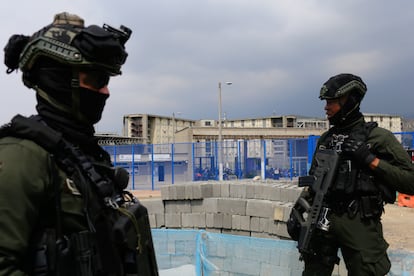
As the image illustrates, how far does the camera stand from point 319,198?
305 centimetres

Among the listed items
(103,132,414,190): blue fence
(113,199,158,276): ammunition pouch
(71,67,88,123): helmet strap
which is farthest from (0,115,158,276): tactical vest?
(103,132,414,190): blue fence

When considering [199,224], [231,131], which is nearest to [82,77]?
[199,224]

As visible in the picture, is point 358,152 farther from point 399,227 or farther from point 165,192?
point 399,227

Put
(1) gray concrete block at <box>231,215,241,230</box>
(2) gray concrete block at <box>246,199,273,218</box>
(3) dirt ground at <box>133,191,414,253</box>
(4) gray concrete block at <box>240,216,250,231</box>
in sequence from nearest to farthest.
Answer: (2) gray concrete block at <box>246,199,273,218</box>, (4) gray concrete block at <box>240,216,250,231</box>, (1) gray concrete block at <box>231,215,241,230</box>, (3) dirt ground at <box>133,191,414,253</box>

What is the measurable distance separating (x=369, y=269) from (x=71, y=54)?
252cm

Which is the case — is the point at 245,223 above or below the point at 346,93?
below

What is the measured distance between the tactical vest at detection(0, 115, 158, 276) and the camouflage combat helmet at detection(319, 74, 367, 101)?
210cm

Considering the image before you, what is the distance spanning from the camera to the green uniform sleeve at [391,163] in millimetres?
2852

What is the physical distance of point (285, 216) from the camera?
5.63 m

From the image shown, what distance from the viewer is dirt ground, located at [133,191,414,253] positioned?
23.3 feet

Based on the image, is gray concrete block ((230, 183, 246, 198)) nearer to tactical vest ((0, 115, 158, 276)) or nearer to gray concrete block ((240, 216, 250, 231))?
gray concrete block ((240, 216, 250, 231))

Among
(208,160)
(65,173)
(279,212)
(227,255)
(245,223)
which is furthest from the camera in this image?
(208,160)

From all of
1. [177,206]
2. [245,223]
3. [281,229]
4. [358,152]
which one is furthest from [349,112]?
[177,206]

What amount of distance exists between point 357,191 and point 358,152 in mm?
301
